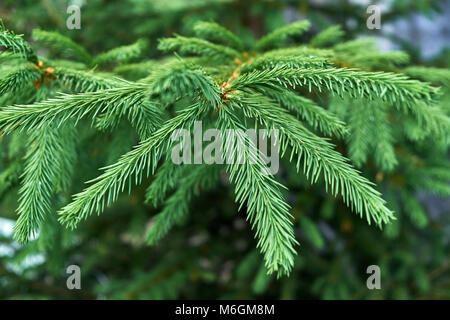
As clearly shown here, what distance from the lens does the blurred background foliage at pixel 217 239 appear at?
→ 174cm

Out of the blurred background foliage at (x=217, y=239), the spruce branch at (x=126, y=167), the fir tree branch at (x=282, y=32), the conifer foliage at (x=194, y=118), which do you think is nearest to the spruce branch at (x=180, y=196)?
the conifer foliage at (x=194, y=118)

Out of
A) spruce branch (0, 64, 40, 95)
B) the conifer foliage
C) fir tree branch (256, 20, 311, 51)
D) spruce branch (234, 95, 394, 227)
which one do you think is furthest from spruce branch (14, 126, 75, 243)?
fir tree branch (256, 20, 311, 51)

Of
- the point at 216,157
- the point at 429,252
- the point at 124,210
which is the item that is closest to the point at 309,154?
the point at 216,157

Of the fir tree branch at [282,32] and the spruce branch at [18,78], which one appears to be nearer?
the spruce branch at [18,78]

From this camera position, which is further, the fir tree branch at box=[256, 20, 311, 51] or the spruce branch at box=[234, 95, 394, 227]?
the fir tree branch at box=[256, 20, 311, 51]

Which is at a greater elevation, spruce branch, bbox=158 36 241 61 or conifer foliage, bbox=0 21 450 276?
spruce branch, bbox=158 36 241 61

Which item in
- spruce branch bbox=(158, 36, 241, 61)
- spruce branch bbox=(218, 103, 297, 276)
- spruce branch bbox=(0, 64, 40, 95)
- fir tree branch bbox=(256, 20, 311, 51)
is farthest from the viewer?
fir tree branch bbox=(256, 20, 311, 51)

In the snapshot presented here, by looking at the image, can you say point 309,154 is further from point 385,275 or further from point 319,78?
point 385,275

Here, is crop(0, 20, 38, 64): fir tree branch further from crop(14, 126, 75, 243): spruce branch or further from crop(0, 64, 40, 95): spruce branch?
crop(14, 126, 75, 243): spruce branch

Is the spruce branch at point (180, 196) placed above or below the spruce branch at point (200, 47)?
below

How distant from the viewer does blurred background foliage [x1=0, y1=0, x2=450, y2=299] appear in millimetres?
1738

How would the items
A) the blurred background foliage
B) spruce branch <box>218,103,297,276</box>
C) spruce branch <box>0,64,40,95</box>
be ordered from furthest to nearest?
the blurred background foliage → spruce branch <box>0,64,40,95</box> → spruce branch <box>218,103,297,276</box>

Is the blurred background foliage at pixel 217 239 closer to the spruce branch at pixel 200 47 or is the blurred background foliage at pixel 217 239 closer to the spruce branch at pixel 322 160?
the spruce branch at pixel 200 47
